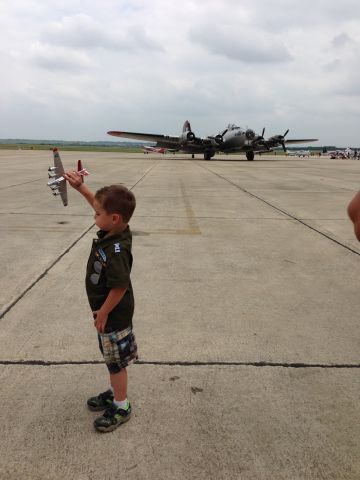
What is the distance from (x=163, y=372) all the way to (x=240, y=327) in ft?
3.22

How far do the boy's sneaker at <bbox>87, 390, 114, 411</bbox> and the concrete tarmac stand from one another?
0.05 m

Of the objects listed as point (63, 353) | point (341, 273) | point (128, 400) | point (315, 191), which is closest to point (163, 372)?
point (128, 400)

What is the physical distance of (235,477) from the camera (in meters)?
2.00

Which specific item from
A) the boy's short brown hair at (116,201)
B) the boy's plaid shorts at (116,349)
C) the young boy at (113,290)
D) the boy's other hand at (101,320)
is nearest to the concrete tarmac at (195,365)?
the young boy at (113,290)

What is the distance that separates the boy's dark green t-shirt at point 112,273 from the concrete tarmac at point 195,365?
2.04 feet

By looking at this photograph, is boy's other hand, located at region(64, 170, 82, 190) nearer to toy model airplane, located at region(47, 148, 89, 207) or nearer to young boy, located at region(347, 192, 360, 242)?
toy model airplane, located at region(47, 148, 89, 207)

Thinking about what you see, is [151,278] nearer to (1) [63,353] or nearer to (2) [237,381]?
(1) [63,353]

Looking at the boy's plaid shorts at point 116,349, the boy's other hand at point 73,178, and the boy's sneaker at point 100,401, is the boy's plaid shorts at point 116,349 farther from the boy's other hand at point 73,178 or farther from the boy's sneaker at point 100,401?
the boy's other hand at point 73,178

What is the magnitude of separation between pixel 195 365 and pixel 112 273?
1.18 m

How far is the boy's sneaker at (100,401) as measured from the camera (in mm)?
2516

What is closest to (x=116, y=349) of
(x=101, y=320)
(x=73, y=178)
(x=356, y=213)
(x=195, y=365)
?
(x=101, y=320)

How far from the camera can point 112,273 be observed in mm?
2193

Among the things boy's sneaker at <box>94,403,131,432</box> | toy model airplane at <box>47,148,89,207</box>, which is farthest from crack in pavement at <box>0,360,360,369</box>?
toy model airplane at <box>47,148,89,207</box>

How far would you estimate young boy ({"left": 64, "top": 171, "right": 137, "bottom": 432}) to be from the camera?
7.34 ft
